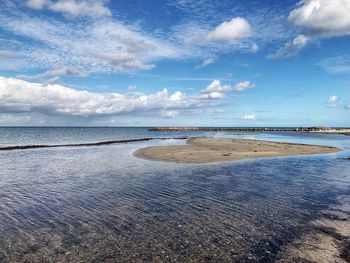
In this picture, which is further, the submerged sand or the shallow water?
the submerged sand

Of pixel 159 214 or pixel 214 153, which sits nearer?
pixel 159 214

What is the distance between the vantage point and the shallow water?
35.0 feet

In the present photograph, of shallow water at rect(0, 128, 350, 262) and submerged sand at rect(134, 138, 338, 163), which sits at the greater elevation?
submerged sand at rect(134, 138, 338, 163)

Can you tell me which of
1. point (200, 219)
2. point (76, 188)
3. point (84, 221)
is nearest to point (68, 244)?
point (84, 221)

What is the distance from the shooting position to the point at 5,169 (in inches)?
1192

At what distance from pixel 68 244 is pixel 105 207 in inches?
192

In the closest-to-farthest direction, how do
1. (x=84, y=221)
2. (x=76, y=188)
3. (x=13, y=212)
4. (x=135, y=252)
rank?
(x=135, y=252) < (x=84, y=221) < (x=13, y=212) < (x=76, y=188)

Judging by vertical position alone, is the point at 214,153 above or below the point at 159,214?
above

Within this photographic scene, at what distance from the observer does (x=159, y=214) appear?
14836 millimetres

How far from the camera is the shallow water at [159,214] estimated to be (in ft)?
35.0

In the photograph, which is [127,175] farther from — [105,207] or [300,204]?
[300,204]

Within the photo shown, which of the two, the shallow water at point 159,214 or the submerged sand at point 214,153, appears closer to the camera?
the shallow water at point 159,214

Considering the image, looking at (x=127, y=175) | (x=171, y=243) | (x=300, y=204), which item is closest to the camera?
(x=171, y=243)

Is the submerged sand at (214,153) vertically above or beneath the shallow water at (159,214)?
above
